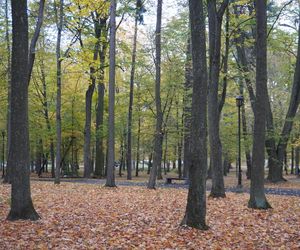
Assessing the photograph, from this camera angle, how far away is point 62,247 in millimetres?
5949

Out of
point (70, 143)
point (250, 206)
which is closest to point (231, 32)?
point (250, 206)

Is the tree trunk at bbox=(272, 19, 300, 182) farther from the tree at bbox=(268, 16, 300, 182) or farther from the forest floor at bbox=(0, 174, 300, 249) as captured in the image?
the forest floor at bbox=(0, 174, 300, 249)

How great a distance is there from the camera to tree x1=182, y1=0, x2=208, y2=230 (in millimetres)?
7512

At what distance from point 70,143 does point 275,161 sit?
1698cm

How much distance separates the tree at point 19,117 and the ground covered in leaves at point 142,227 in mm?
448

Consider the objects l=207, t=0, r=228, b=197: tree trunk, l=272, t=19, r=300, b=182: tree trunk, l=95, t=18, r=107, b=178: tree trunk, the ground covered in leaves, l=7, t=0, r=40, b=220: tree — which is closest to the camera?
the ground covered in leaves

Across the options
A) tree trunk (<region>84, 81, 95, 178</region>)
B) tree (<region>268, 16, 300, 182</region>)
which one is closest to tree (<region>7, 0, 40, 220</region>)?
tree trunk (<region>84, 81, 95, 178</region>)

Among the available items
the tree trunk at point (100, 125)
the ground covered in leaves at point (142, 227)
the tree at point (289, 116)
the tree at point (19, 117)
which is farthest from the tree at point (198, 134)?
the tree at point (289, 116)

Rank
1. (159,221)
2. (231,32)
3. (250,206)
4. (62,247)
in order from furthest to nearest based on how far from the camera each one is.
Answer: (231,32), (250,206), (159,221), (62,247)

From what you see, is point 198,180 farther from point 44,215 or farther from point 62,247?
point 44,215

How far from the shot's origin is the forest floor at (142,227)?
6395 millimetres

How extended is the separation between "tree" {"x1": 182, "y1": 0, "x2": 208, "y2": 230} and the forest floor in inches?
16.5

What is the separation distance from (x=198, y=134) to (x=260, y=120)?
385 cm

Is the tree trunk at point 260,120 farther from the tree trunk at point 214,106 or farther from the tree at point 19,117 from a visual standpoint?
the tree at point 19,117
